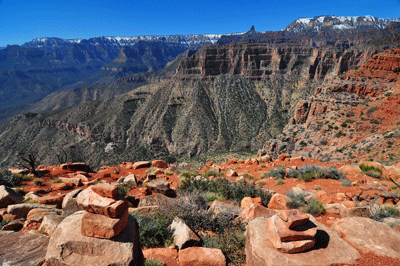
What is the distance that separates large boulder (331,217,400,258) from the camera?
4.36 m

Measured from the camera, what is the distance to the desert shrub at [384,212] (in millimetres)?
6672

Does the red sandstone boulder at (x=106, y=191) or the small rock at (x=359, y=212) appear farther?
the small rock at (x=359, y=212)

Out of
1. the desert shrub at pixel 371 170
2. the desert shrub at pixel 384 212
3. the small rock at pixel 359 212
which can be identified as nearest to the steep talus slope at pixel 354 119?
Answer: the desert shrub at pixel 371 170

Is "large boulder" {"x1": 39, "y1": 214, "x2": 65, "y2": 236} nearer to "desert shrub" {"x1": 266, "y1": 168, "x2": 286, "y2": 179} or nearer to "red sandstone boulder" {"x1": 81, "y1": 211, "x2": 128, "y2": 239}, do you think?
"red sandstone boulder" {"x1": 81, "y1": 211, "x2": 128, "y2": 239}

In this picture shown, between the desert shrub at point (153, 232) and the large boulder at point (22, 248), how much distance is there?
7.90 feet


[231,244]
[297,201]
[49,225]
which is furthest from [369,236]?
[49,225]

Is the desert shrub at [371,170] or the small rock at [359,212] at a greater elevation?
the small rock at [359,212]

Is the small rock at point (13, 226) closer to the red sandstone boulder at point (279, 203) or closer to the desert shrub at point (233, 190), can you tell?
the desert shrub at point (233, 190)

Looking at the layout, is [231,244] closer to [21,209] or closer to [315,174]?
[21,209]

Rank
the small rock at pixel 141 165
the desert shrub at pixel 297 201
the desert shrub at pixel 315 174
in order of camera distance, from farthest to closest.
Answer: the small rock at pixel 141 165 < the desert shrub at pixel 315 174 < the desert shrub at pixel 297 201

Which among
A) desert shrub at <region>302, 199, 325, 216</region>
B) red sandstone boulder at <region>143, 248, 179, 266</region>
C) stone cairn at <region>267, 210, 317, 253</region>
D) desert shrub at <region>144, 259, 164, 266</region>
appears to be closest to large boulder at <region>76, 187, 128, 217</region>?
desert shrub at <region>144, 259, 164, 266</region>

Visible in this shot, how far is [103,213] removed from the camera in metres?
4.57

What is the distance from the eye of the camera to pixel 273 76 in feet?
405

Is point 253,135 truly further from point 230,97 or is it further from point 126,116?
point 126,116
